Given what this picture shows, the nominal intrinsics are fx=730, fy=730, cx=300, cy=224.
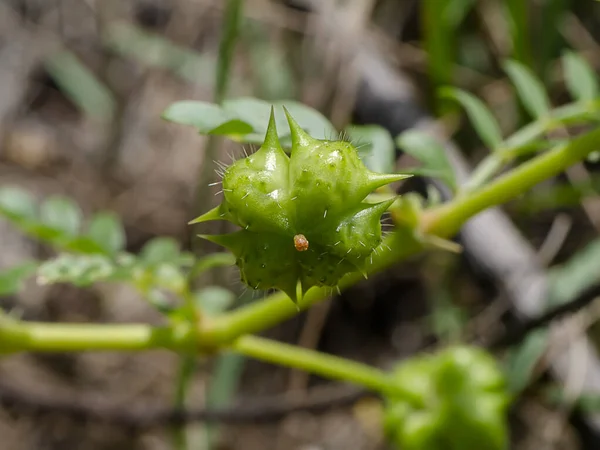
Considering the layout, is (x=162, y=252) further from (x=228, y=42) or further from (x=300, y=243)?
(x=300, y=243)

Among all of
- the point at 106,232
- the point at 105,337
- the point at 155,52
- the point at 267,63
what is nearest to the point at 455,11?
the point at 267,63

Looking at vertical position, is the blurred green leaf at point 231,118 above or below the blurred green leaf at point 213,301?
above

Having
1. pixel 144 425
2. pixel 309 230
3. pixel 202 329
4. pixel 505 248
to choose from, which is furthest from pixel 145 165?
pixel 309 230

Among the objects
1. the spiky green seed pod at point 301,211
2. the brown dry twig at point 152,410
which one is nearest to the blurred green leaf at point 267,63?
the brown dry twig at point 152,410

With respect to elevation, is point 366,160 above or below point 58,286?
above

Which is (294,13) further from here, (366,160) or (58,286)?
(366,160)

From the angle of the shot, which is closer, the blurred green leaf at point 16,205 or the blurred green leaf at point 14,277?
the blurred green leaf at point 14,277

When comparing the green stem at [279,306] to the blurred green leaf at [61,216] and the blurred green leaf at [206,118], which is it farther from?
the blurred green leaf at [61,216]
